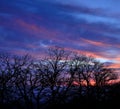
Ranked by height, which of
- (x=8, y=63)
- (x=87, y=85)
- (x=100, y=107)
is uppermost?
(x=8, y=63)

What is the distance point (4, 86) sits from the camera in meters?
45.7

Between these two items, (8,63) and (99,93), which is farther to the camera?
(99,93)

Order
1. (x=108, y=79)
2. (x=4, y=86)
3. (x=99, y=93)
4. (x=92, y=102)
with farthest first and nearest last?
1. (x=108, y=79)
2. (x=99, y=93)
3. (x=92, y=102)
4. (x=4, y=86)

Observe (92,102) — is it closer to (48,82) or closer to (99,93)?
(99,93)

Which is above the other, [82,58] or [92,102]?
[82,58]

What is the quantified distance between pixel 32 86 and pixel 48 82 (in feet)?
8.77

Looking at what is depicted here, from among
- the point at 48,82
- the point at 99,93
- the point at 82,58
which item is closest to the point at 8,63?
the point at 48,82

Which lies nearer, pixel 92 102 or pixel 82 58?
pixel 92 102

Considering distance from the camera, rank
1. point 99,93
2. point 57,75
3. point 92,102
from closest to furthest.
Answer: point 57,75
point 92,102
point 99,93

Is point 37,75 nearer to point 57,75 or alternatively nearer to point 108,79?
point 57,75

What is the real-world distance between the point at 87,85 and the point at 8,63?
A: 53.0 feet

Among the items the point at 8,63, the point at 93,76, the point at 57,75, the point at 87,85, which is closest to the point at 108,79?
the point at 93,76

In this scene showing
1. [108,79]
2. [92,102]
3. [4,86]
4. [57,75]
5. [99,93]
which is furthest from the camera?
[108,79]

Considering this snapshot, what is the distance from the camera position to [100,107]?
51.3m
